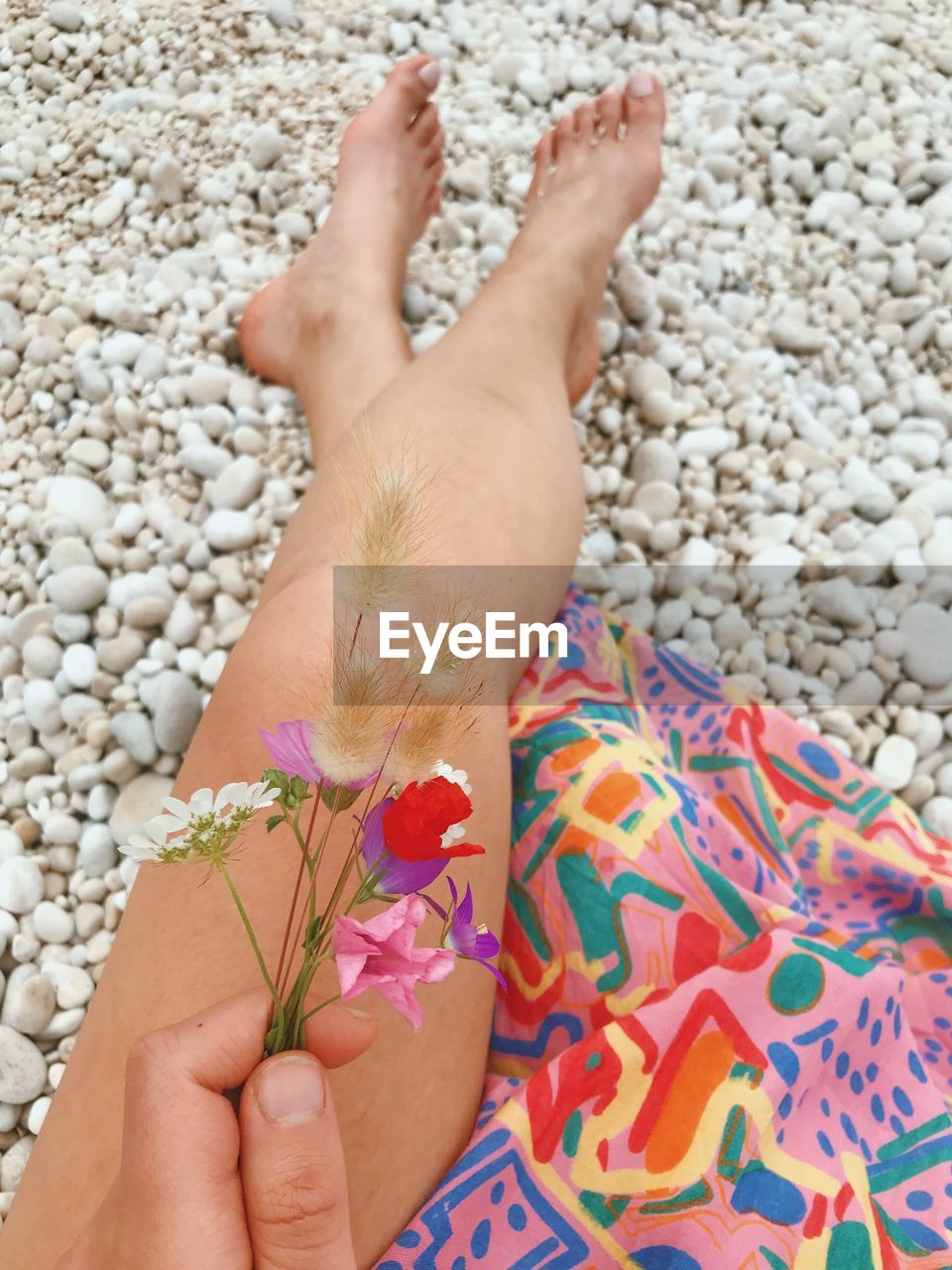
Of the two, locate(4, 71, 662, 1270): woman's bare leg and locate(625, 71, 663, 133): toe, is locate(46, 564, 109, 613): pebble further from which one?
locate(625, 71, 663, 133): toe

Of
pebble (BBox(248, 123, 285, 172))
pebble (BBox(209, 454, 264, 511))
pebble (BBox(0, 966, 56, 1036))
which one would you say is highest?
pebble (BBox(248, 123, 285, 172))

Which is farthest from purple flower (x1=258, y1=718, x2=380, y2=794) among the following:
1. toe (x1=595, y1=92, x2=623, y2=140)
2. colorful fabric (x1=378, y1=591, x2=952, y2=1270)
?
toe (x1=595, y1=92, x2=623, y2=140)

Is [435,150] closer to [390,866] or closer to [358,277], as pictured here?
[358,277]

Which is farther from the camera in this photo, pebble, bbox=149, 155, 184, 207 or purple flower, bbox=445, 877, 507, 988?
pebble, bbox=149, 155, 184, 207

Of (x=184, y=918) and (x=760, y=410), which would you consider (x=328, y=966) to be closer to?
(x=184, y=918)

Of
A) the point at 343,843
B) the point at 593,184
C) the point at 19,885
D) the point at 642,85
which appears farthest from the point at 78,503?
the point at 642,85

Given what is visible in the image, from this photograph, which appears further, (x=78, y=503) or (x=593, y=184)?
(x=593, y=184)
